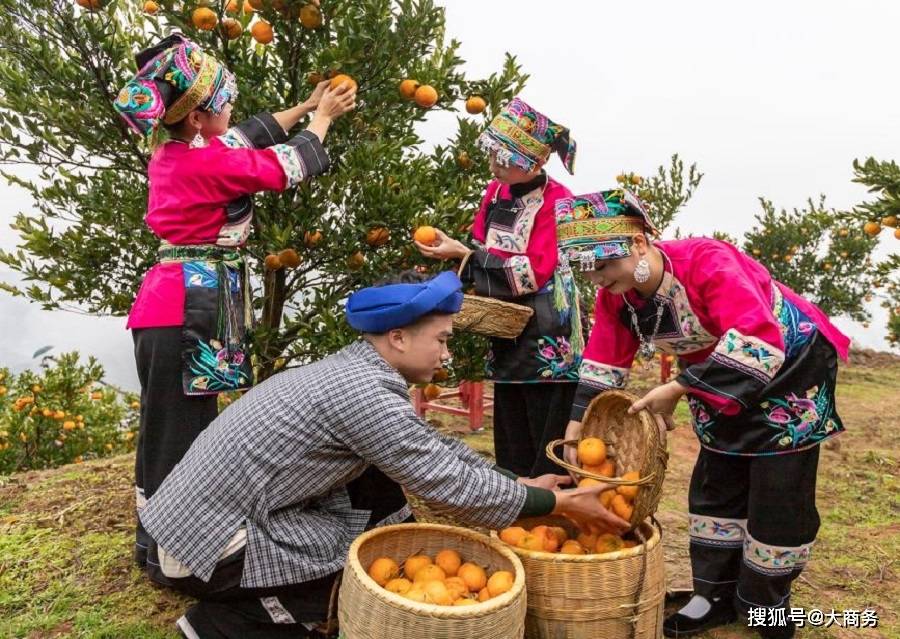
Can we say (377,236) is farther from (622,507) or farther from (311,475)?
(622,507)

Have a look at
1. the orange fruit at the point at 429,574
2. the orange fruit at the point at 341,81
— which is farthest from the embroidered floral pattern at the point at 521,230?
the orange fruit at the point at 429,574

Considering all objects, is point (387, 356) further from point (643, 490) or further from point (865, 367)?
point (865, 367)

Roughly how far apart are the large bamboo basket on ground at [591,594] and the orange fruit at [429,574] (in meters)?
0.25

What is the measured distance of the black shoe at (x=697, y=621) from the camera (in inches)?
110

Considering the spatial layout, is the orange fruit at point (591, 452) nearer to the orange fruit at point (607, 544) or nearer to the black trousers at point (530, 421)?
the orange fruit at point (607, 544)

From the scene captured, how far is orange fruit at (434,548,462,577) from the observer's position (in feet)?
7.77

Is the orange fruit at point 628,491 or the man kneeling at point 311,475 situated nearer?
the man kneeling at point 311,475

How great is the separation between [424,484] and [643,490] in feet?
2.47

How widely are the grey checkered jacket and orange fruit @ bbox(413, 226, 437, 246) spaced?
73 centimetres

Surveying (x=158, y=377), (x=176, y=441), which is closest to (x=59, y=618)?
(x=176, y=441)

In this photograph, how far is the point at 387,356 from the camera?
2.36 m

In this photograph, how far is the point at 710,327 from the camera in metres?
2.63

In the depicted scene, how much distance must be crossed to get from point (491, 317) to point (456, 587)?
1.20m

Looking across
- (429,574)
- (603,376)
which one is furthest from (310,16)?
(429,574)
